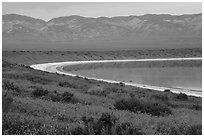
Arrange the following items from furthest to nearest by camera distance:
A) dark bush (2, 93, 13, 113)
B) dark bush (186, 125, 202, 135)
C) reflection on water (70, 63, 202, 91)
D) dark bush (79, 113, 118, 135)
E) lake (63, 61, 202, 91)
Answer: lake (63, 61, 202, 91), reflection on water (70, 63, 202, 91), dark bush (2, 93, 13, 113), dark bush (186, 125, 202, 135), dark bush (79, 113, 118, 135)

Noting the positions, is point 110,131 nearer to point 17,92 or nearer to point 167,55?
point 17,92

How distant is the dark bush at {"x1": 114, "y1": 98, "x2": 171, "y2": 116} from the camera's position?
15.5 metres

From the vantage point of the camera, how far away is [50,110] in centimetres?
1270

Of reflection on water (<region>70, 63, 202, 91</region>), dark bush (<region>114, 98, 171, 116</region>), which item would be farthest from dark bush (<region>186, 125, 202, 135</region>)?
reflection on water (<region>70, 63, 202, 91</region>)

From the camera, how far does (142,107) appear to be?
15820 millimetres

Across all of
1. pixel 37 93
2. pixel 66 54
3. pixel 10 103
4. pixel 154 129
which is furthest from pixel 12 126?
pixel 66 54

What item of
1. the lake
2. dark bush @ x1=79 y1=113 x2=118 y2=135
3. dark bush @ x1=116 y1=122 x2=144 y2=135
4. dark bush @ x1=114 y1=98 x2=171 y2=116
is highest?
dark bush @ x1=79 y1=113 x2=118 y2=135

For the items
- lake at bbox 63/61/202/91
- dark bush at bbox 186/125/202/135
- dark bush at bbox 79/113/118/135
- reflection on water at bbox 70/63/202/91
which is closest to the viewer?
dark bush at bbox 79/113/118/135

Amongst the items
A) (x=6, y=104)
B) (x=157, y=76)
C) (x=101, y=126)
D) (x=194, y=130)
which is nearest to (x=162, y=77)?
(x=157, y=76)

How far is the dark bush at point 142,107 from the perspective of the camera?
1551 cm

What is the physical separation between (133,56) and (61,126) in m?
88.6

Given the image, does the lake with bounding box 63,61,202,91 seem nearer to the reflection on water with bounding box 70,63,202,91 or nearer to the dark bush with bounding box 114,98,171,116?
the reflection on water with bounding box 70,63,202,91

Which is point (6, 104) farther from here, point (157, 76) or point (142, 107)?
point (157, 76)

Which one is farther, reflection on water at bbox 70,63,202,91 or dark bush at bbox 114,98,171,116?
reflection on water at bbox 70,63,202,91
